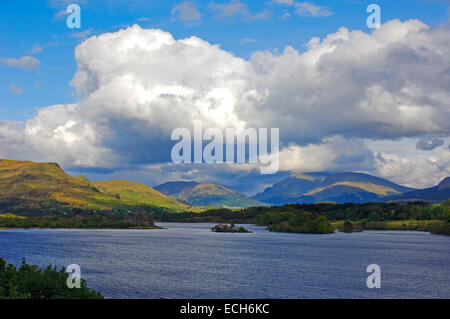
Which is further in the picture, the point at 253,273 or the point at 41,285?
the point at 253,273

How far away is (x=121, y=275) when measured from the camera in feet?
342

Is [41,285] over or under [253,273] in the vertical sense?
over

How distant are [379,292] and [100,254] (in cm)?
10263

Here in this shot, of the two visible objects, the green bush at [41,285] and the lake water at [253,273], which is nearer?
the green bush at [41,285]

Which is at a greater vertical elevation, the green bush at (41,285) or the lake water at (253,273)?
the green bush at (41,285)

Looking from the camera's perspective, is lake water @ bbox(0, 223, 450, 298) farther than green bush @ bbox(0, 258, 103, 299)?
Yes

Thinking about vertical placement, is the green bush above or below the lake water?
above
